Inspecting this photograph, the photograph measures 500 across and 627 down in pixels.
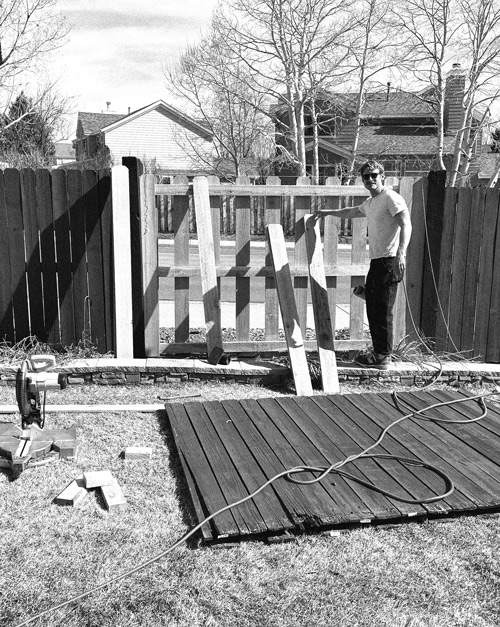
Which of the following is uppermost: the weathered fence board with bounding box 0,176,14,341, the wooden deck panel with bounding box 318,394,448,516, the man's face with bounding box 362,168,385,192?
the man's face with bounding box 362,168,385,192

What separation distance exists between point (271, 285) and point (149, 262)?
1.27 metres

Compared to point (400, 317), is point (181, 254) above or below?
above

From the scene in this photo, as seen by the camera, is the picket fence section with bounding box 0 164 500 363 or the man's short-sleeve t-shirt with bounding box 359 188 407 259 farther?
the picket fence section with bounding box 0 164 500 363

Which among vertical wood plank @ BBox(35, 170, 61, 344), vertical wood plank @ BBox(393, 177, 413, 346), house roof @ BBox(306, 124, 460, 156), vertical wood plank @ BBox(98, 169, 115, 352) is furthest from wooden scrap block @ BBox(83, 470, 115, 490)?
house roof @ BBox(306, 124, 460, 156)

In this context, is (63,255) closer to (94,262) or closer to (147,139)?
(94,262)

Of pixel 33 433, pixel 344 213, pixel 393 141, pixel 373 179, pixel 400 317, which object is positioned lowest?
pixel 33 433

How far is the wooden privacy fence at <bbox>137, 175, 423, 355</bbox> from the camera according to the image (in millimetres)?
6555

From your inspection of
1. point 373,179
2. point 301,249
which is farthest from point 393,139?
point 373,179

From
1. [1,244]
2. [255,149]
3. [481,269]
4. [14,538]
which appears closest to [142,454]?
[14,538]

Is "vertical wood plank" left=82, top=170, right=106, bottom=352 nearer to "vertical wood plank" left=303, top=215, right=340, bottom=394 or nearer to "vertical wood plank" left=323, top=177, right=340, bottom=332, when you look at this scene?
"vertical wood plank" left=303, top=215, right=340, bottom=394

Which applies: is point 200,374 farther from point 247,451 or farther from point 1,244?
point 1,244

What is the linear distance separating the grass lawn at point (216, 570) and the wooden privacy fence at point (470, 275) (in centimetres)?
336

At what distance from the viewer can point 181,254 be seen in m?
6.60

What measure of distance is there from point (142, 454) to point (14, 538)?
1196mm
